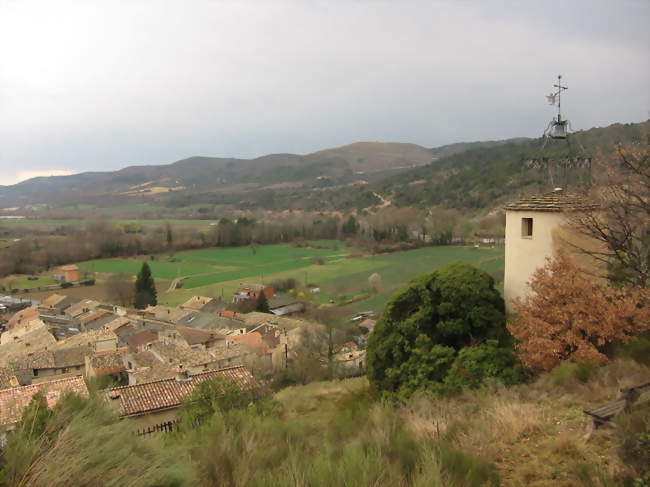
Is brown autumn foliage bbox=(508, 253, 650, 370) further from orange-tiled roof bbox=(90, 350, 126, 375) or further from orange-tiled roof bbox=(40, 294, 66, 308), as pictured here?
orange-tiled roof bbox=(40, 294, 66, 308)

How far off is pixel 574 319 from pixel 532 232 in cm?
233

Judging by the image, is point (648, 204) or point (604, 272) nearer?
point (648, 204)

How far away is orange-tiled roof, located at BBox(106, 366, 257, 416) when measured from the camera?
39.4 feet

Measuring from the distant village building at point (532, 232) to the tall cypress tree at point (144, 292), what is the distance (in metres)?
40.8

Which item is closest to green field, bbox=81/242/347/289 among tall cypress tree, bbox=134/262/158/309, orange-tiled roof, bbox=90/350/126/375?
tall cypress tree, bbox=134/262/158/309

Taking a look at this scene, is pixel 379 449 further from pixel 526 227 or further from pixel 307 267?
pixel 307 267

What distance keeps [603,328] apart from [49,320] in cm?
3945

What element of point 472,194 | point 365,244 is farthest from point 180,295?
point 472,194

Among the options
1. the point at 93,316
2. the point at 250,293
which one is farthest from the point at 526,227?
the point at 250,293

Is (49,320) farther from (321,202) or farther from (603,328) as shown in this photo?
(321,202)

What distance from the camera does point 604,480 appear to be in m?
3.96

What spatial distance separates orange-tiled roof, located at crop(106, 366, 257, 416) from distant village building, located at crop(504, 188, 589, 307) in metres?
6.15

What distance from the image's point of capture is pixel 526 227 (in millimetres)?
10016

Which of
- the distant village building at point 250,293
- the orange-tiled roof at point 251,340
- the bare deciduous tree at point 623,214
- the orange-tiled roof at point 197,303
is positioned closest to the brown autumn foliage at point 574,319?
the bare deciduous tree at point 623,214
